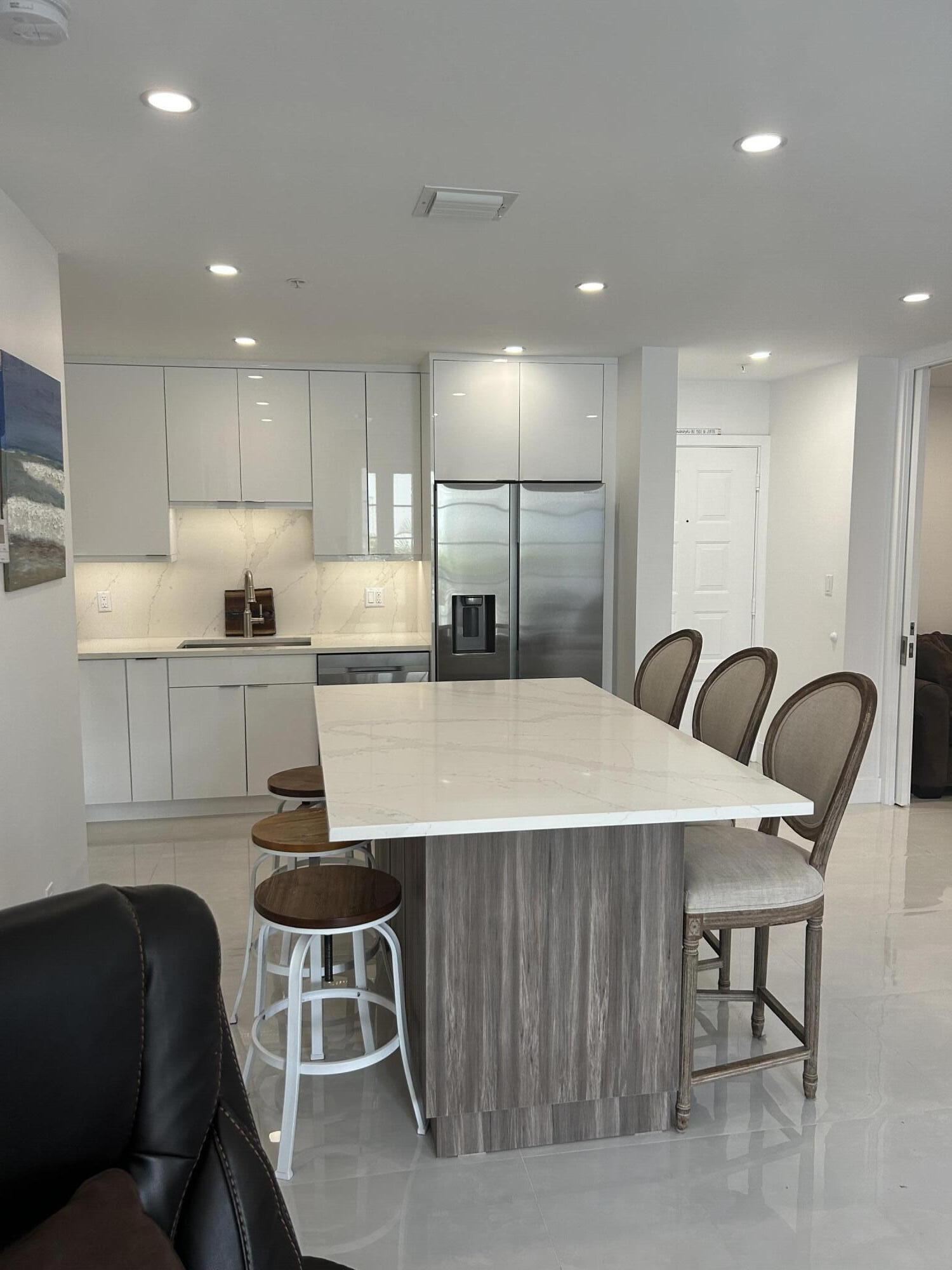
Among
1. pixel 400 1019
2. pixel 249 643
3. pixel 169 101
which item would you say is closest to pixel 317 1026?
pixel 400 1019

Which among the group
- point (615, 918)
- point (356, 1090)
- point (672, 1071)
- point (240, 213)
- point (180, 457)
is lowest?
point (356, 1090)

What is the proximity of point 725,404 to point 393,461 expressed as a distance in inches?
87.3

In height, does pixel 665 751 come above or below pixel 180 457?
below

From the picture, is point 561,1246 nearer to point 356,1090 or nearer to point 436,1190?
point 436,1190

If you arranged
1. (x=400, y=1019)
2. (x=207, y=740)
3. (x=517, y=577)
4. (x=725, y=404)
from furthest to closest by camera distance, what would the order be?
(x=725, y=404)
(x=517, y=577)
(x=207, y=740)
(x=400, y=1019)

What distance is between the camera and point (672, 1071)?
93.9 inches

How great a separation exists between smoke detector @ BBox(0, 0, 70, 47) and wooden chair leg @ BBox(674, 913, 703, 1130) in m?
2.32

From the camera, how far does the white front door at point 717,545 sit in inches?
245

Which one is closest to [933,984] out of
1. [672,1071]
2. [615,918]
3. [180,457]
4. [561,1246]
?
[672,1071]

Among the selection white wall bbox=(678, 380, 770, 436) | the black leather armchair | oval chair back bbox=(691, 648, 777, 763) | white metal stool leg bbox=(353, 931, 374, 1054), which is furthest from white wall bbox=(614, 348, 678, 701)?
the black leather armchair

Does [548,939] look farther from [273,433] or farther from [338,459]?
[273,433]

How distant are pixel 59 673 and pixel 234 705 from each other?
181 cm

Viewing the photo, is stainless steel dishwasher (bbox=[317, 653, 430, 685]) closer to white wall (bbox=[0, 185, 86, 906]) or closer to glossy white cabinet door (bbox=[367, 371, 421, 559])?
glossy white cabinet door (bbox=[367, 371, 421, 559])

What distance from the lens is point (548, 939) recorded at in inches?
90.3
